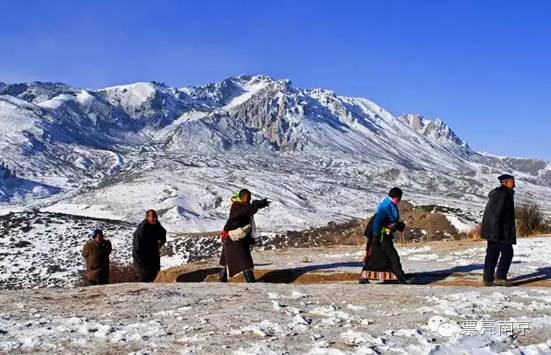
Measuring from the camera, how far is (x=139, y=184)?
130 m

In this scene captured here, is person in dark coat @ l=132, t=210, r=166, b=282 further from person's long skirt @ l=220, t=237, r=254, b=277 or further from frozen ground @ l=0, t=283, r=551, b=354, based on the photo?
frozen ground @ l=0, t=283, r=551, b=354

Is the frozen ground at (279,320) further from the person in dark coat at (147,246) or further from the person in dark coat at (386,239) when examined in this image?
the person in dark coat at (147,246)

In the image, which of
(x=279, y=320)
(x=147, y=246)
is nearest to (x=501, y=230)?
(x=279, y=320)

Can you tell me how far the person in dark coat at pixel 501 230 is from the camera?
10.8 m

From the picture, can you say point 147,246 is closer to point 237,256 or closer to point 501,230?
point 237,256

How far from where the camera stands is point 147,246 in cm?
1362

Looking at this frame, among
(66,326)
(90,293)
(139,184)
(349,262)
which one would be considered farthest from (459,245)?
(139,184)

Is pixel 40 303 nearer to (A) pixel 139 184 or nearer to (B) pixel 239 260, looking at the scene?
(B) pixel 239 260

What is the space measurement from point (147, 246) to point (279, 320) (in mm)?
6416

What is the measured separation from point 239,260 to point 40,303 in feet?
12.8

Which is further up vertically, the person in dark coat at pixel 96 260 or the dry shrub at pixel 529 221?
the dry shrub at pixel 529 221

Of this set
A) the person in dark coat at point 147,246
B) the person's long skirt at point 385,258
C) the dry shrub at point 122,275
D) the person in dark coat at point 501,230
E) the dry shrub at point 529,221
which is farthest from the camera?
the dry shrub at point 529,221

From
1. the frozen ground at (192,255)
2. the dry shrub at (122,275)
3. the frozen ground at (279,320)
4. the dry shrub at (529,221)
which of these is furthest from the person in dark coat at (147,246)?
the dry shrub at (529,221)

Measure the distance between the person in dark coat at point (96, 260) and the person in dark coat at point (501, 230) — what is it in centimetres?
801
